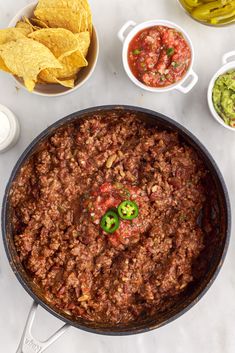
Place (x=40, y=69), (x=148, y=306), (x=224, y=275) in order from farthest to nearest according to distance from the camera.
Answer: (x=224, y=275) → (x=148, y=306) → (x=40, y=69)

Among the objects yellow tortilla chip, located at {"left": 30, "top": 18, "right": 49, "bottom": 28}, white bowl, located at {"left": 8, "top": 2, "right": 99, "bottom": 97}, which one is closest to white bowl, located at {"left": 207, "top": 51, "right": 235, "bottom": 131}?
white bowl, located at {"left": 8, "top": 2, "right": 99, "bottom": 97}

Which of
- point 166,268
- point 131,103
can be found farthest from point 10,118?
point 166,268

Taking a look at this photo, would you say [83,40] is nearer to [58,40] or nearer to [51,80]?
[58,40]

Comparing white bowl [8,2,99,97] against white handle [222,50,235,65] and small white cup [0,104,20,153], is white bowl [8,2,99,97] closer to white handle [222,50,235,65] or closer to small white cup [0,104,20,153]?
small white cup [0,104,20,153]

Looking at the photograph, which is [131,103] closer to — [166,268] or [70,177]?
[70,177]

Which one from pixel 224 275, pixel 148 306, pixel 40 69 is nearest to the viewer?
pixel 40 69

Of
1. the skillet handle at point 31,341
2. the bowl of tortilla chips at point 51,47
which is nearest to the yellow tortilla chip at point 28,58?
the bowl of tortilla chips at point 51,47
